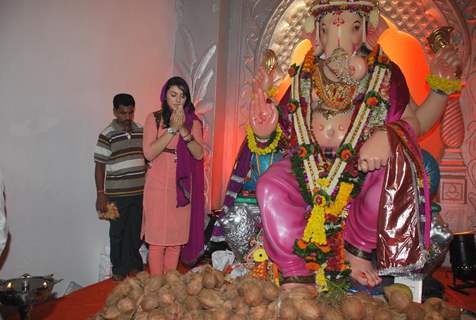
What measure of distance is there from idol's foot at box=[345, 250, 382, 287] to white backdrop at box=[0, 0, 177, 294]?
7.98ft

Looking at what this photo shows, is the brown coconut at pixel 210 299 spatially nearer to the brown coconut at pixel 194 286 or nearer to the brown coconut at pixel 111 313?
the brown coconut at pixel 194 286

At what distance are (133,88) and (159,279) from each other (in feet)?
10.9

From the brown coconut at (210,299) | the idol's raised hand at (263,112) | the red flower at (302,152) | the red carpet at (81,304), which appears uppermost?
the idol's raised hand at (263,112)

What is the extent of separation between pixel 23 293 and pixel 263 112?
1.73 m

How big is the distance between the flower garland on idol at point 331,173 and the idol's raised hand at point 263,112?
→ 0.61 ft

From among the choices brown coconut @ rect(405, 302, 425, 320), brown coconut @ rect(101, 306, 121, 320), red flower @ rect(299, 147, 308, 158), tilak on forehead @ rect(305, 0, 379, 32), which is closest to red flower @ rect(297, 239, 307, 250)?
red flower @ rect(299, 147, 308, 158)

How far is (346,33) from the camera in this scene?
300cm

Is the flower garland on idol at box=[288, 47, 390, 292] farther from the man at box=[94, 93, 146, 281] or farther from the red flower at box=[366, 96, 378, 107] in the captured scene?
the man at box=[94, 93, 146, 281]

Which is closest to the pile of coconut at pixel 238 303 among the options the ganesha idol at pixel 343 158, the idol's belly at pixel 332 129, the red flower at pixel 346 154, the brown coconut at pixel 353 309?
the brown coconut at pixel 353 309

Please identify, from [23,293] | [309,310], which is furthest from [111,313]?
[23,293]

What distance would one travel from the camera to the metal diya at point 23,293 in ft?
7.77

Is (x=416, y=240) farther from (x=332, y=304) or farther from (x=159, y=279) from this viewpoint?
(x=159, y=279)

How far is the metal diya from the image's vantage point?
237cm

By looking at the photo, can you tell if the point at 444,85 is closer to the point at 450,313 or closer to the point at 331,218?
the point at 331,218
